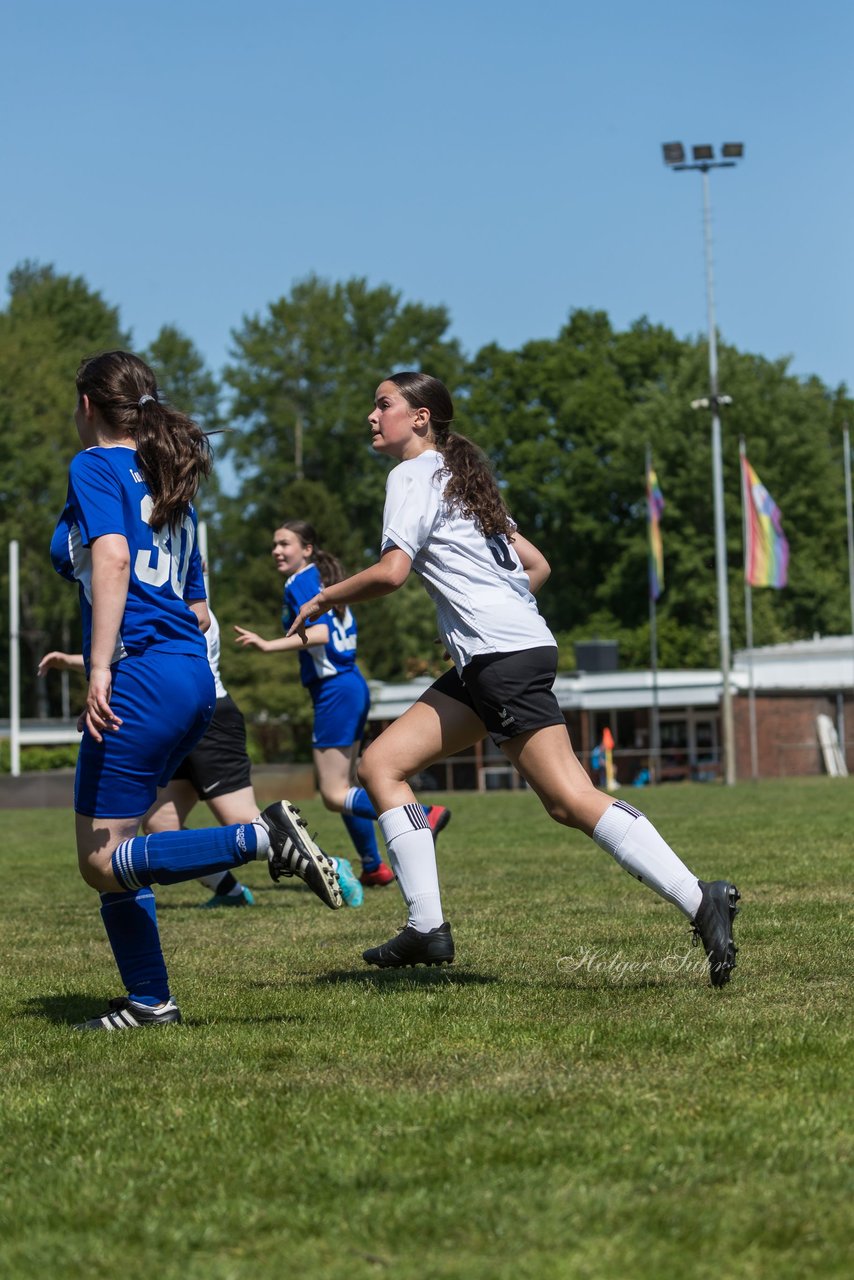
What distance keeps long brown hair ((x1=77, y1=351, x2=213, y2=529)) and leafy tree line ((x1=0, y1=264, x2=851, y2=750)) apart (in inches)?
2051

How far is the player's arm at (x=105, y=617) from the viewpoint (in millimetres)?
4738

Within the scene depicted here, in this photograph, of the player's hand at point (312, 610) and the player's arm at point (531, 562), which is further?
the player's arm at point (531, 562)

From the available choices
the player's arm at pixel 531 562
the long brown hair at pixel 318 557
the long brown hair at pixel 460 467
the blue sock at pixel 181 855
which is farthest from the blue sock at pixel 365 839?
the blue sock at pixel 181 855

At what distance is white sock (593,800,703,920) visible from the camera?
5.27 metres

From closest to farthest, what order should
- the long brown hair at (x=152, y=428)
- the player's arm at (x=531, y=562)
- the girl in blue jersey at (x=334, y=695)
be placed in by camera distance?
the long brown hair at (x=152, y=428) → the player's arm at (x=531, y=562) → the girl in blue jersey at (x=334, y=695)

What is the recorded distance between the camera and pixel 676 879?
5.28m

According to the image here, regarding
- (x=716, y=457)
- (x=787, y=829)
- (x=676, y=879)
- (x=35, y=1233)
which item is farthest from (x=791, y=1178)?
(x=716, y=457)

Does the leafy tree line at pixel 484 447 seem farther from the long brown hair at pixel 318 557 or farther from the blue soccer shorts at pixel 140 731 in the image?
the blue soccer shorts at pixel 140 731

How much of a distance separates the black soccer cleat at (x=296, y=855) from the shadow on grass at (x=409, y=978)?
0.88 metres

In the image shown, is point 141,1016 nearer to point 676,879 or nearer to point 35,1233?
point 676,879

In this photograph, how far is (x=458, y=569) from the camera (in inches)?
219

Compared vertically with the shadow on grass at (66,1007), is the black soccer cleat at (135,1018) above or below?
above

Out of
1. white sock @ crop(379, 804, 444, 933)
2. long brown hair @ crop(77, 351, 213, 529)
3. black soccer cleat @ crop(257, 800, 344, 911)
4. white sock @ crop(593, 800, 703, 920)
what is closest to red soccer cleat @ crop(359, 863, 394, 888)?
white sock @ crop(379, 804, 444, 933)

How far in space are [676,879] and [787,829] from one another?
28.6 ft
